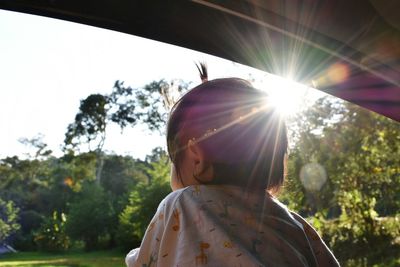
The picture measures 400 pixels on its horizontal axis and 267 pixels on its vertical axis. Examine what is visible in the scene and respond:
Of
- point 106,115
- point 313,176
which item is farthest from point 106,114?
point 313,176

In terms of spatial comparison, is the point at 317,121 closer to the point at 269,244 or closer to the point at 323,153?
the point at 323,153

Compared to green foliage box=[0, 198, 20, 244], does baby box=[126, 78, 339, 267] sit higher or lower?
higher

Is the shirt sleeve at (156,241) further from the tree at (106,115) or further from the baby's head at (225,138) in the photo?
the tree at (106,115)

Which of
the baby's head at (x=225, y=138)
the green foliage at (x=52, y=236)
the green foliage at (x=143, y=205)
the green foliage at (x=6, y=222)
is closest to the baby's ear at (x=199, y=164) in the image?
the baby's head at (x=225, y=138)

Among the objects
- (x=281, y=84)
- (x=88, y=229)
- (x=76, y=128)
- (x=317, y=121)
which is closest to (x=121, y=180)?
(x=76, y=128)

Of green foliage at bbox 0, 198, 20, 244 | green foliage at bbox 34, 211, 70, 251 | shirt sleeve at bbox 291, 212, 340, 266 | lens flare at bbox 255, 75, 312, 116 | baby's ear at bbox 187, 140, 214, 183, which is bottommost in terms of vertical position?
green foliage at bbox 34, 211, 70, 251

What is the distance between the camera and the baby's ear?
956 millimetres

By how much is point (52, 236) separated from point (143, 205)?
276cm

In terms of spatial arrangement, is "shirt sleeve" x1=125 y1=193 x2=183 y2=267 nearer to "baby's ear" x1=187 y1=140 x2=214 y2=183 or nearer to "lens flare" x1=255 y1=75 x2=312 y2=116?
"baby's ear" x1=187 y1=140 x2=214 y2=183

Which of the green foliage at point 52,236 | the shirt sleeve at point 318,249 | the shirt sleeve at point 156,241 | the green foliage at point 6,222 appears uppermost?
the shirt sleeve at point 156,241

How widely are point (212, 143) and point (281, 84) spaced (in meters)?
0.64

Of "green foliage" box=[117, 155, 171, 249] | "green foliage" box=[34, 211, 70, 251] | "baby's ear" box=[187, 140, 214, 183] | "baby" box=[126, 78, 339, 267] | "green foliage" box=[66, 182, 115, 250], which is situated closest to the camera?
"baby" box=[126, 78, 339, 267]

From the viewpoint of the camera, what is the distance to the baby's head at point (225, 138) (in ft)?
3.18

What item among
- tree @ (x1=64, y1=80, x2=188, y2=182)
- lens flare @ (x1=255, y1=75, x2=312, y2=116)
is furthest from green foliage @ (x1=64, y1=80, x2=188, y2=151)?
lens flare @ (x1=255, y1=75, x2=312, y2=116)
